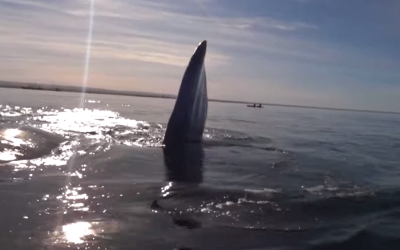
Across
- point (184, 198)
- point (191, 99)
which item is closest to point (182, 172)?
point (184, 198)

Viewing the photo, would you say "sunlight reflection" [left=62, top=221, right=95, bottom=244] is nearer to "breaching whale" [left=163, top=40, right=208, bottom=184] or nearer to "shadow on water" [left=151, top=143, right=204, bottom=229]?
"shadow on water" [left=151, top=143, right=204, bottom=229]

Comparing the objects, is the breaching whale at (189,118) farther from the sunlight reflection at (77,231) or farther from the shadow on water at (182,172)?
the sunlight reflection at (77,231)

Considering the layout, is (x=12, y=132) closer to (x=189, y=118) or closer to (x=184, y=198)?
(x=189, y=118)

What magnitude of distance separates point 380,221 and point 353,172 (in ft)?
14.5

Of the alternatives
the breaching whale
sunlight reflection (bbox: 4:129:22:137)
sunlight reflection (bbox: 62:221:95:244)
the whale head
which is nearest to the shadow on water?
the breaching whale

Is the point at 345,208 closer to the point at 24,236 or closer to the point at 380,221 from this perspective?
the point at 380,221

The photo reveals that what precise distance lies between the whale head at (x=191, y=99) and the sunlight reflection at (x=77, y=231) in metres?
6.39

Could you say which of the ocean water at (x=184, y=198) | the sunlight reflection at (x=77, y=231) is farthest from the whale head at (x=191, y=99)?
the sunlight reflection at (x=77, y=231)

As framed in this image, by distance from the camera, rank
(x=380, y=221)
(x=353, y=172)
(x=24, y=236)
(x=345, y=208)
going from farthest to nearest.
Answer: (x=353, y=172)
(x=345, y=208)
(x=380, y=221)
(x=24, y=236)

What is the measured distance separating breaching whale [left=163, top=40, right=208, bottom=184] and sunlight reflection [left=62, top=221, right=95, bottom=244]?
15.8ft

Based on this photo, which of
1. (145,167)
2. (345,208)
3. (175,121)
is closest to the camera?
(345,208)

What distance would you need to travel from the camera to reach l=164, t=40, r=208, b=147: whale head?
38.8ft

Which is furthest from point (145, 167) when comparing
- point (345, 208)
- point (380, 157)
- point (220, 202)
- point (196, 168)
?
point (380, 157)

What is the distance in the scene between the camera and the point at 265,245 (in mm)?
5402
